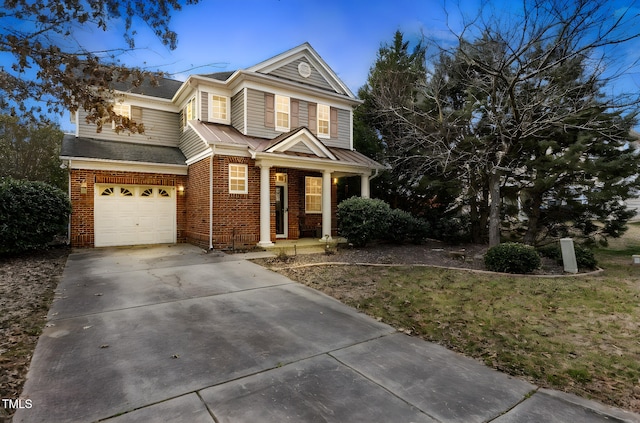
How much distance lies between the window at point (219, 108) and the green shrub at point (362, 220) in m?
5.89

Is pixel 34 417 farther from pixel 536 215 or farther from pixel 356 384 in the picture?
pixel 536 215

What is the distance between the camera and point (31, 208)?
29.8 ft

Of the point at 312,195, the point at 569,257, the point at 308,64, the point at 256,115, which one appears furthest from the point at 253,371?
the point at 308,64

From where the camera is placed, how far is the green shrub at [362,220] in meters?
10.6

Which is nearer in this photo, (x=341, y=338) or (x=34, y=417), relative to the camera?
(x=34, y=417)

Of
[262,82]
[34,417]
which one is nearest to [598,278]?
[34,417]

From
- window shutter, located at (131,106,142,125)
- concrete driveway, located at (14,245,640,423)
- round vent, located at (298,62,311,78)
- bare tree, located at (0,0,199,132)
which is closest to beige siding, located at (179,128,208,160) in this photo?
window shutter, located at (131,106,142,125)

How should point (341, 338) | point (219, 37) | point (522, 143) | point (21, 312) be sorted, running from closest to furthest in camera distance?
point (341, 338), point (21, 312), point (219, 37), point (522, 143)

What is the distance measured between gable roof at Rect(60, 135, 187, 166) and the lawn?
815cm

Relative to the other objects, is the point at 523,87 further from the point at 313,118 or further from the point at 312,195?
the point at 312,195

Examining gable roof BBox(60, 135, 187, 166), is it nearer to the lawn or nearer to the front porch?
the front porch

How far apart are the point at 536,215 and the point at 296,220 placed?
856 cm

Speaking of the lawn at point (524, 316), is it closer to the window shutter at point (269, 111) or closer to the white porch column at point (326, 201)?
the white porch column at point (326, 201)

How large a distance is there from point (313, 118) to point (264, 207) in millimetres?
4815
